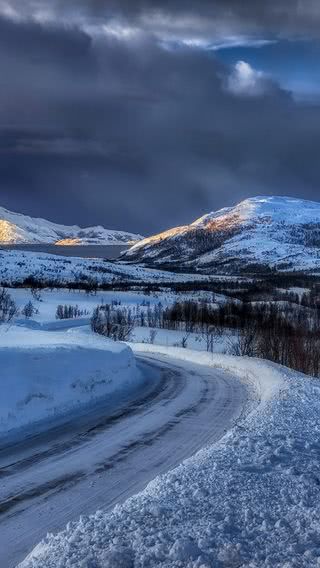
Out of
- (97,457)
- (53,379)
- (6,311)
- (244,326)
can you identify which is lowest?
(244,326)

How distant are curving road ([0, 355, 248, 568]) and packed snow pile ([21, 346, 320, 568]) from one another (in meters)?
0.70

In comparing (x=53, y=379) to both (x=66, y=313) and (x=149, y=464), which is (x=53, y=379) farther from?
(x=66, y=313)

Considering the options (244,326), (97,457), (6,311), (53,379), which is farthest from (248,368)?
(244,326)

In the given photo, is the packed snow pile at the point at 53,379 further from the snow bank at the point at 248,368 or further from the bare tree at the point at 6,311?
the bare tree at the point at 6,311

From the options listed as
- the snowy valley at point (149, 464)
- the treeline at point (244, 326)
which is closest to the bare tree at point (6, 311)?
the treeline at point (244, 326)

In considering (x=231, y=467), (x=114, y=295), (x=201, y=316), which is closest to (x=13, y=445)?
(x=231, y=467)

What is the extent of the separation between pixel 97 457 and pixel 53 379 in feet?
16.3

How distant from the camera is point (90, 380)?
17.2m

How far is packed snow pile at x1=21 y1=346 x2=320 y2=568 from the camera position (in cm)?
598

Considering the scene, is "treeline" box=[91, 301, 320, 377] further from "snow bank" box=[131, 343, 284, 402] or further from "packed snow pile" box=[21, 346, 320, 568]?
"packed snow pile" box=[21, 346, 320, 568]

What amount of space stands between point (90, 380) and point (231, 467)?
27.9ft

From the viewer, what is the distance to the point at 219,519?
7.11m

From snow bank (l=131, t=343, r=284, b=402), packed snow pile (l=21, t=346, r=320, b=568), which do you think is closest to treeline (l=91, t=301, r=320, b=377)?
snow bank (l=131, t=343, r=284, b=402)

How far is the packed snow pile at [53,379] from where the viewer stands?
43.2 ft
